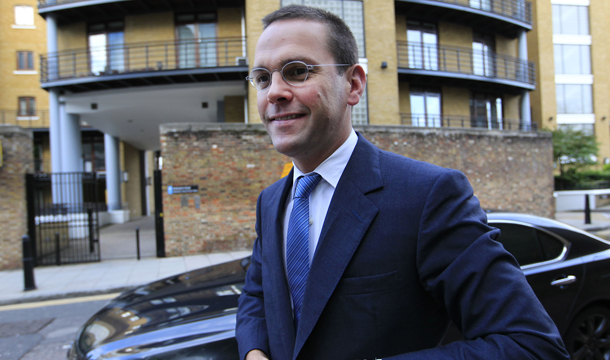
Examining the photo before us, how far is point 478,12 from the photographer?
1669cm

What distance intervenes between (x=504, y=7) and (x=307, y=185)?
2203 centimetres

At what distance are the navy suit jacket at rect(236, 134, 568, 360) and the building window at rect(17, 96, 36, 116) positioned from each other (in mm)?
30266

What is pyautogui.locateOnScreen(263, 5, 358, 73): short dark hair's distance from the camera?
4.15 feet

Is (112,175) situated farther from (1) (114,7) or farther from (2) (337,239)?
(2) (337,239)

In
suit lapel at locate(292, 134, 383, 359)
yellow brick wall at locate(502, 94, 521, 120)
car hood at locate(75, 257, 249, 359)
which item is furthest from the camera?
yellow brick wall at locate(502, 94, 521, 120)

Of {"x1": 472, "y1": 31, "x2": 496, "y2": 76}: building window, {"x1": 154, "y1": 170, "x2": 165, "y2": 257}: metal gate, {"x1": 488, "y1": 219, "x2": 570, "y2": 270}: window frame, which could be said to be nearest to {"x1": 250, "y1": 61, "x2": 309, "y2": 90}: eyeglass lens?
{"x1": 488, "y1": 219, "x2": 570, "y2": 270}: window frame

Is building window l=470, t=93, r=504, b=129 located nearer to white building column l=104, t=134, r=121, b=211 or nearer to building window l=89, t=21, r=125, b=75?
building window l=89, t=21, r=125, b=75

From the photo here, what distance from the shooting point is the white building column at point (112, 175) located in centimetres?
1869

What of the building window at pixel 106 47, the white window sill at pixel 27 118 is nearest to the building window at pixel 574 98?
the building window at pixel 106 47

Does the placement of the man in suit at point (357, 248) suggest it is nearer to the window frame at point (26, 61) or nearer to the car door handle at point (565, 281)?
the car door handle at point (565, 281)

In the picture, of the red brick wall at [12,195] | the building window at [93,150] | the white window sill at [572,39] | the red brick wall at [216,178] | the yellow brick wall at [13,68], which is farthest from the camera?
the white window sill at [572,39]

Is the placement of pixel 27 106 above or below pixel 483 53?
below

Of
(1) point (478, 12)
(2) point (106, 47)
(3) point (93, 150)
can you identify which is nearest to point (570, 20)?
(1) point (478, 12)

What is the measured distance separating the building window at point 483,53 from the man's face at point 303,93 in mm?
19293
